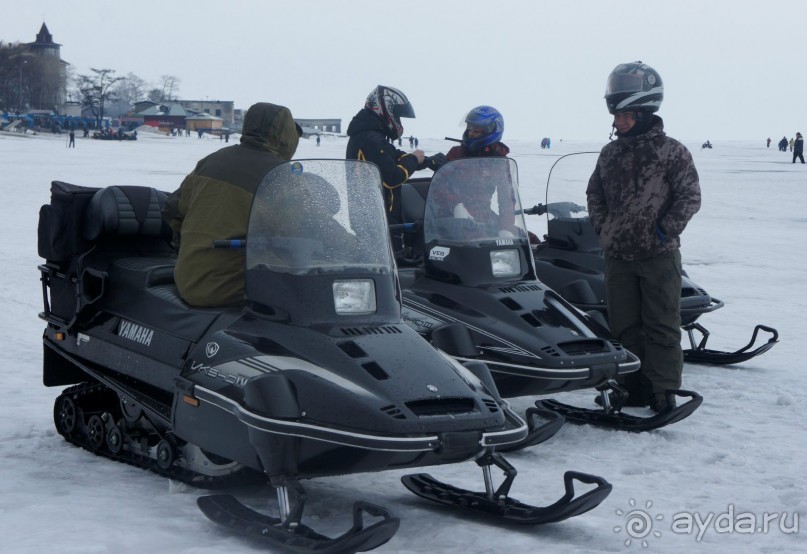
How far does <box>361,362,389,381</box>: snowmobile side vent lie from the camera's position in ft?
13.0

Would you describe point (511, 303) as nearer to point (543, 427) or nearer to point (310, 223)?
point (543, 427)

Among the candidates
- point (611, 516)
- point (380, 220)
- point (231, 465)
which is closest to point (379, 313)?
point (380, 220)

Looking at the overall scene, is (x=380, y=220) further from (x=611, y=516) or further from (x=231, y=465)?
(x=611, y=516)

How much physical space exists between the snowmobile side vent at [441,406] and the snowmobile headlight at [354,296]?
1.75ft

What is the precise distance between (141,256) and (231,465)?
151cm

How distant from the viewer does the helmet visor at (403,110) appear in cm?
695

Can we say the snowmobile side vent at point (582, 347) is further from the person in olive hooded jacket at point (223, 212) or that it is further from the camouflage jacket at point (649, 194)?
the person in olive hooded jacket at point (223, 212)

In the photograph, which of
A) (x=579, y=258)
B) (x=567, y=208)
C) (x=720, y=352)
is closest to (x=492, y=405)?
(x=579, y=258)

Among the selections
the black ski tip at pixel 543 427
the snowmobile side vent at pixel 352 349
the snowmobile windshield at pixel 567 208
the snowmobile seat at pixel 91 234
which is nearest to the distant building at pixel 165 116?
the snowmobile windshield at pixel 567 208

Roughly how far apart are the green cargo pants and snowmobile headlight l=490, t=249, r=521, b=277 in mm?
634

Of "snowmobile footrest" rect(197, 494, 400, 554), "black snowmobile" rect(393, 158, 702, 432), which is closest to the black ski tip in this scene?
"black snowmobile" rect(393, 158, 702, 432)

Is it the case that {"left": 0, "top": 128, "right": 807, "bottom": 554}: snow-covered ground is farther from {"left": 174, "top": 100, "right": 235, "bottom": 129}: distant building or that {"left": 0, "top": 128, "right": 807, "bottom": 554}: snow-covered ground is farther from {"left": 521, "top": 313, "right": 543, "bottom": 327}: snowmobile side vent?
{"left": 174, "top": 100, "right": 235, "bottom": 129}: distant building

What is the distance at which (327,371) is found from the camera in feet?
13.0

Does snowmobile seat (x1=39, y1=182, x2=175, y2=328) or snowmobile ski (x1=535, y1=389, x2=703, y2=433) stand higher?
snowmobile seat (x1=39, y1=182, x2=175, y2=328)
